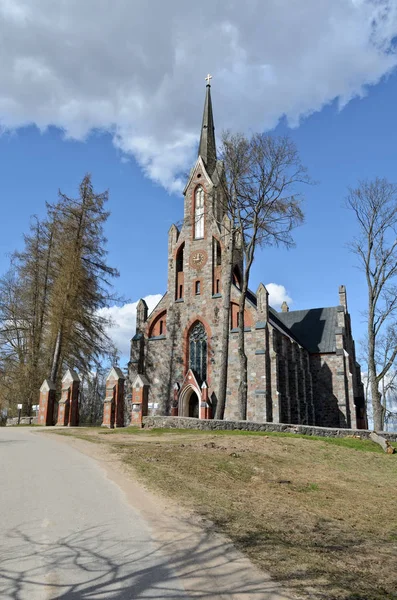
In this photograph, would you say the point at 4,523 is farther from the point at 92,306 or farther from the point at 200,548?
the point at 92,306

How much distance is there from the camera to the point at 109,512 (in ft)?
21.6

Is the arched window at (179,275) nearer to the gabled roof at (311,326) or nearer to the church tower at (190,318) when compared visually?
the church tower at (190,318)

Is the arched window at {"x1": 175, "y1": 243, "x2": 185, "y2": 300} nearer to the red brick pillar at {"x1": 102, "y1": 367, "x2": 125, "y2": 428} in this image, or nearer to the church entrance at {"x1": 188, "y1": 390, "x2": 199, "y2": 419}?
the church entrance at {"x1": 188, "y1": 390, "x2": 199, "y2": 419}

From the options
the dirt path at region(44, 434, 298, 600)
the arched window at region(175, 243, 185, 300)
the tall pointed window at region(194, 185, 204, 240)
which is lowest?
the dirt path at region(44, 434, 298, 600)

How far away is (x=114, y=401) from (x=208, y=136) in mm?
24178

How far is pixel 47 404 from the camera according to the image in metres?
23.8

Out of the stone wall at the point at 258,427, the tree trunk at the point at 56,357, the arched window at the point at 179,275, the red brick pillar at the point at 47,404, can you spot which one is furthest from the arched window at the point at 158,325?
the stone wall at the point at 258,427

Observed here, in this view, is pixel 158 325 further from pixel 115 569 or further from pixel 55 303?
pixel 115 569

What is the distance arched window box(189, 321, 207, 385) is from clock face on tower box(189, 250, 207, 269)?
414 centimetres

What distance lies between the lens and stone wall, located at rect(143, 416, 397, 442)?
19891 mm

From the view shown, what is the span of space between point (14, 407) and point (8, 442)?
1478cm

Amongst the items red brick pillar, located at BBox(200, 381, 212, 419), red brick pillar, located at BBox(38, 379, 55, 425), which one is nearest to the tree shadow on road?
red brick pillar, located at BBox(38, 379, 55, 425)

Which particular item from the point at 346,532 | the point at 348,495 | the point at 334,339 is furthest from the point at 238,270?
the point at 346,532

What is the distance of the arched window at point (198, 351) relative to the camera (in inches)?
1205
